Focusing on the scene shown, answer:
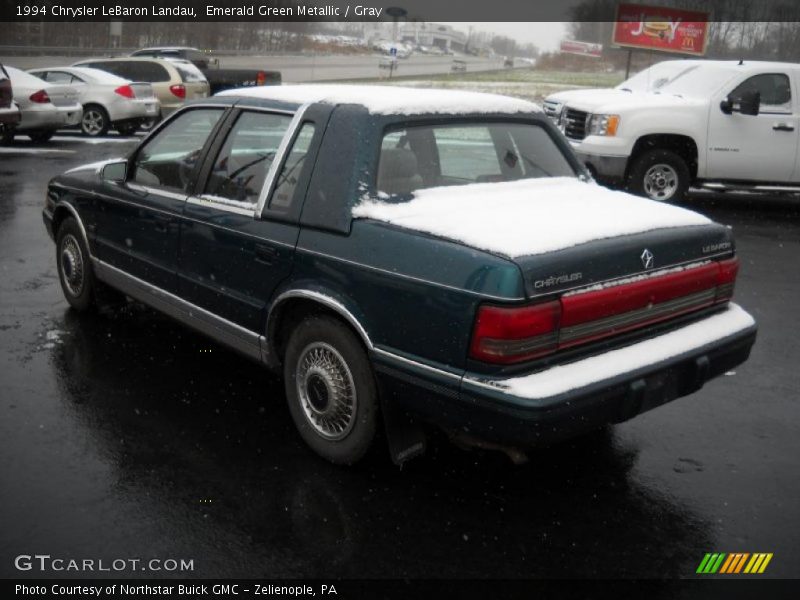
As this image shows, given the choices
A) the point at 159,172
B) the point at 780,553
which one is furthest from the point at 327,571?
the point at 159,172

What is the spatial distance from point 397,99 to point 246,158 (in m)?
0.90

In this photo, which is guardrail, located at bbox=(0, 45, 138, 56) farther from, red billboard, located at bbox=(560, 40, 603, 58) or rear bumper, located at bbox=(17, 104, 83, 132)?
red billboard, located at bbox=(560, 40, 603, 58)

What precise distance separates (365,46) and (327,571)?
59.3 m

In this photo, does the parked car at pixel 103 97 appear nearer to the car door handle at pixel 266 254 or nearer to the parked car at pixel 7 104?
the parked car at pixel 7 104

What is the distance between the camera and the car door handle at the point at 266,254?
13.2ft

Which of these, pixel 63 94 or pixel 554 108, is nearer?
pixel 554 108

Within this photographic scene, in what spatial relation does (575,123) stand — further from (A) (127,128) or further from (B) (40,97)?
(A) (127,128)

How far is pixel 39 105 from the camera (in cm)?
1611

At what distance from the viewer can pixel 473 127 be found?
434cm

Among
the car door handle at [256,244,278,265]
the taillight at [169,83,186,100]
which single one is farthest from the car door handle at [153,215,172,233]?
the taillight at [169,83,186,100]

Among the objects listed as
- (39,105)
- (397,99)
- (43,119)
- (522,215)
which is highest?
(397,99)

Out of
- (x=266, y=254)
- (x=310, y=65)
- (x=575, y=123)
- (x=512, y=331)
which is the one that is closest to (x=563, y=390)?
(x=512, y=331)

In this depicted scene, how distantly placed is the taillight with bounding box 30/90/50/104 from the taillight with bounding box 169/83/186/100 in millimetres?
4426

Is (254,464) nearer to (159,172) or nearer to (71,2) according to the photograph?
(159,172)
